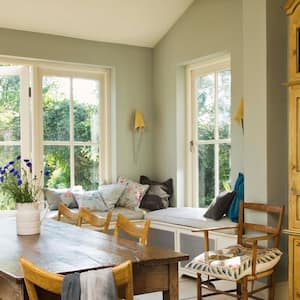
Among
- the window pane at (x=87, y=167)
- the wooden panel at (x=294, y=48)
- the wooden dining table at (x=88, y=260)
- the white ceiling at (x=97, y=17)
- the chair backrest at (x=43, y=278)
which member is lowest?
the wooden dining table at (x=88, y=260)

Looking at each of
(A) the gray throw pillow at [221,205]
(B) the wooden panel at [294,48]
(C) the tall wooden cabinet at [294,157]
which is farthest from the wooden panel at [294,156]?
(A) the gray throw pillow at [221,205]

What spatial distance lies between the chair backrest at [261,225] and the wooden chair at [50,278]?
7.35 feet

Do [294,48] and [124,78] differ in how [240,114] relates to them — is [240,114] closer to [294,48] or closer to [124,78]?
[294,48]

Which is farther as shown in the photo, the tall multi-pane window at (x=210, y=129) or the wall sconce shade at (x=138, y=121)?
the wall sconce shade at (x=138, y=121)

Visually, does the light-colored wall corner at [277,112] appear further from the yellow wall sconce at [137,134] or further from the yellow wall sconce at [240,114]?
the yellow wall sconce at [137,134]

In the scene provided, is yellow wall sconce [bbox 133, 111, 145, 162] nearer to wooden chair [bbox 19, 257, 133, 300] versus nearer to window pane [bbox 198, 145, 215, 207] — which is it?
window pane [bbox 198, 145, 215, 207]

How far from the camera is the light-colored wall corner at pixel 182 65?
504 centimetres

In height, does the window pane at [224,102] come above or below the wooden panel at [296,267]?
above

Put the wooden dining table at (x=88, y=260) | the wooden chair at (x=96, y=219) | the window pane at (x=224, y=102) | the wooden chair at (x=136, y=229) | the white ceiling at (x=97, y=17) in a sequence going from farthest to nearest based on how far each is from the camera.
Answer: the window pane at (x=224, y=102)
the white ceiling at (x=97, y=17)
the wooden chair at (x=96, y=219)
the wooden chair at (x=136, y=229)
the wooden dining table at (x=88, y=260)

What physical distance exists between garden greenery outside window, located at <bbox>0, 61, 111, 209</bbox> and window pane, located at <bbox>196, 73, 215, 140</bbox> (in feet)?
3.67

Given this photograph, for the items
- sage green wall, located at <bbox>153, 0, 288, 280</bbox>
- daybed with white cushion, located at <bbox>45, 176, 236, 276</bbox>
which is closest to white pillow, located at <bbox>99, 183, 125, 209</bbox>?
daybed with white cushion, located at <bbox>45, 176, 236, 276</bbox>

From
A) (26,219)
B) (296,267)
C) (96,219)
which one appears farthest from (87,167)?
(296,267)

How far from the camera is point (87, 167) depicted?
239 inches

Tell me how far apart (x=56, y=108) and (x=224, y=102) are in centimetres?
189
